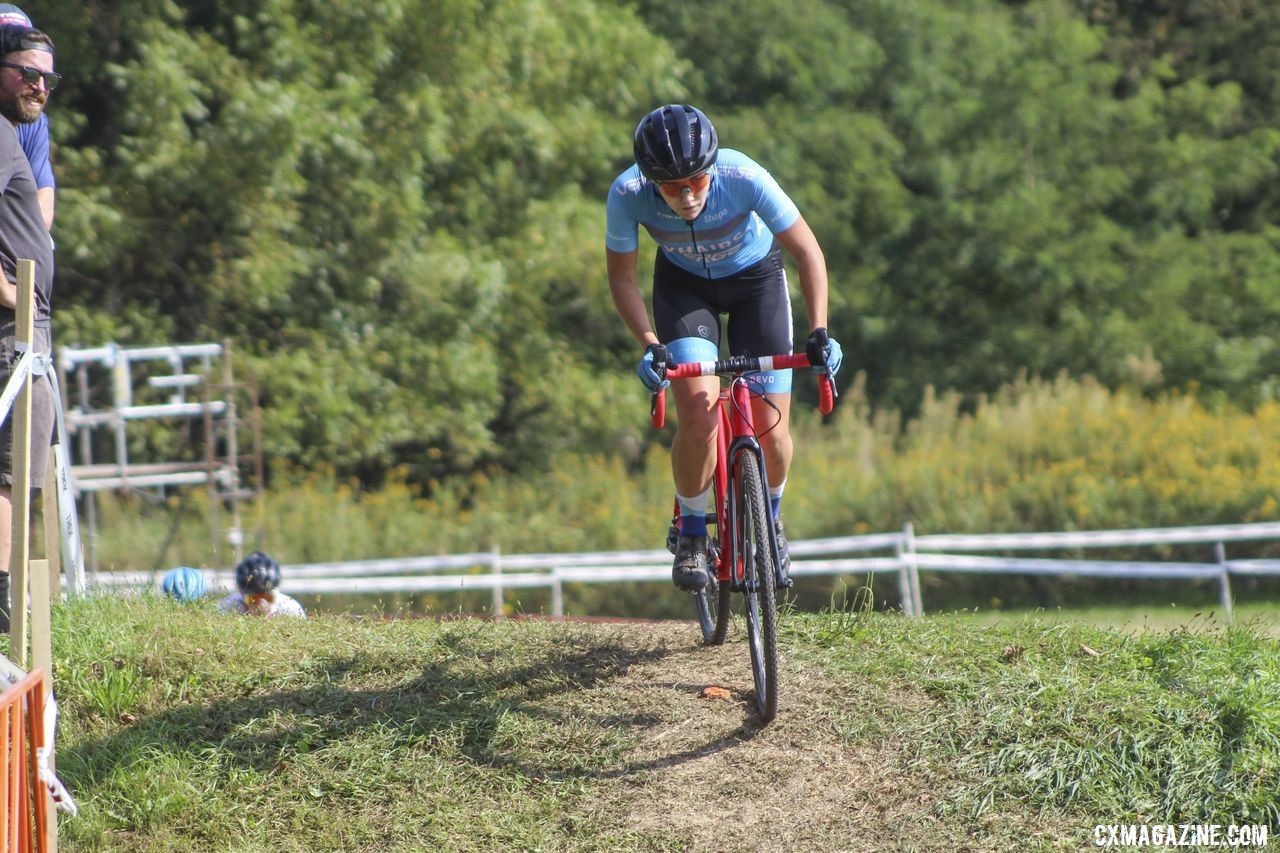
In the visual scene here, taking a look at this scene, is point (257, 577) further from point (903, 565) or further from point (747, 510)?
point (903, 565)

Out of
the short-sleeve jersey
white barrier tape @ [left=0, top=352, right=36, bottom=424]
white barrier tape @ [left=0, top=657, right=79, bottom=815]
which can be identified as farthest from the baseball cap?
white barrier tape @ [left=0, top=657, right=79, bottom=815]

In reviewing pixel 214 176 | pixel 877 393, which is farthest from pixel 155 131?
pixel 877 393

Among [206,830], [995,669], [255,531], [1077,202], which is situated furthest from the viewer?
[1077,202]

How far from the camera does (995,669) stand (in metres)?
6.32

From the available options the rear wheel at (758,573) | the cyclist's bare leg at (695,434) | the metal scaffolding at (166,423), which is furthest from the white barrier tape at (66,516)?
the metal scaffolding at (166,423)

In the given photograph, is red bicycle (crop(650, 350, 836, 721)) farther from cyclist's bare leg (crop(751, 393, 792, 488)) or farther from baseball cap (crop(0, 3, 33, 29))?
baseball cap (crop(0, 3, 33, 29))

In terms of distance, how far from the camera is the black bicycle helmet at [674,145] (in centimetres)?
578

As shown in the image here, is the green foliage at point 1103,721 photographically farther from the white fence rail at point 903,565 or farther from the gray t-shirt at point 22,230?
the white fence rail at point 903,565

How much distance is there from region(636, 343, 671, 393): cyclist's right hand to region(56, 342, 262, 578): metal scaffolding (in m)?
10.1

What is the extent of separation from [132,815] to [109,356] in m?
9.63

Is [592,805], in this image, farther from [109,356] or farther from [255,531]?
[255,531]

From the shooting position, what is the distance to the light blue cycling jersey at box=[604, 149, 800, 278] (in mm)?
6113

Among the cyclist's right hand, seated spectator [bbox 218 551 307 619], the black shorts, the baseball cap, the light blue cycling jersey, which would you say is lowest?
seated spectator [bbox 218 551 307 619]

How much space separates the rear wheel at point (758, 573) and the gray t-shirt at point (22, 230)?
314cm
